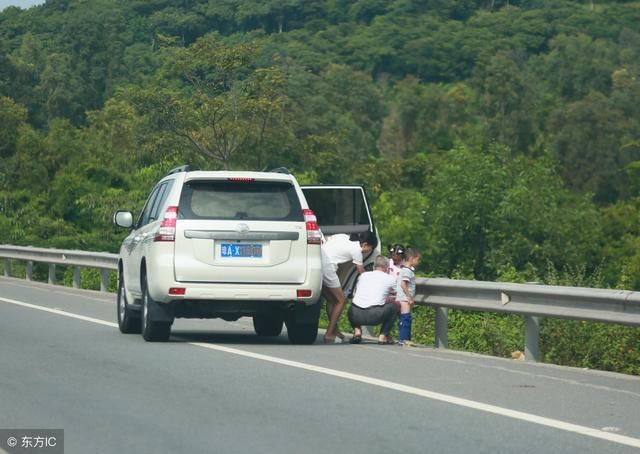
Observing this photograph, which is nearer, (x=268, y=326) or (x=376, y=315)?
(x=376, y=315)

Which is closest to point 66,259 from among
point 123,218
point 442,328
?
point 123,218

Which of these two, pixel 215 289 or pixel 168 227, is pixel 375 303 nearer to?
pixel 215 289

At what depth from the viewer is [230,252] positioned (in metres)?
14.6

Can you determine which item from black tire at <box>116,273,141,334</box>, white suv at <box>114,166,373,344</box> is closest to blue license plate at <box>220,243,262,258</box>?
white suv at <box>114,166,373,344</box>

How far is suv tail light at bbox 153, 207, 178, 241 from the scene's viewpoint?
14539 millimetres

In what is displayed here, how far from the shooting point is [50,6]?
19900cm

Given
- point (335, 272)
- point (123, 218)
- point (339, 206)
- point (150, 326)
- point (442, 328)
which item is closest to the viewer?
point (150, 326)

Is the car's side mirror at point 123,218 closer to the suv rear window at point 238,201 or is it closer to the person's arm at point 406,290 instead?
the suv rear window at point 238,201

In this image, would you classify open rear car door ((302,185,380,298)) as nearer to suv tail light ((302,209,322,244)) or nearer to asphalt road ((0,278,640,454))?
asphalt road ((0,278,640,454))

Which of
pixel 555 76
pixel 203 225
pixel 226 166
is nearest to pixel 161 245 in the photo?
pixel 203 225

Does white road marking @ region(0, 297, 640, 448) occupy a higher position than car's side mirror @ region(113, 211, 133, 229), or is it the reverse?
car's side mirror @ region(113, 211, 133, 229)

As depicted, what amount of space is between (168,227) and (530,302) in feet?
11.5

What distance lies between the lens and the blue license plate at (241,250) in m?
14.6

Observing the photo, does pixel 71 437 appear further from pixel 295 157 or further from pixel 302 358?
pixel 295 157
